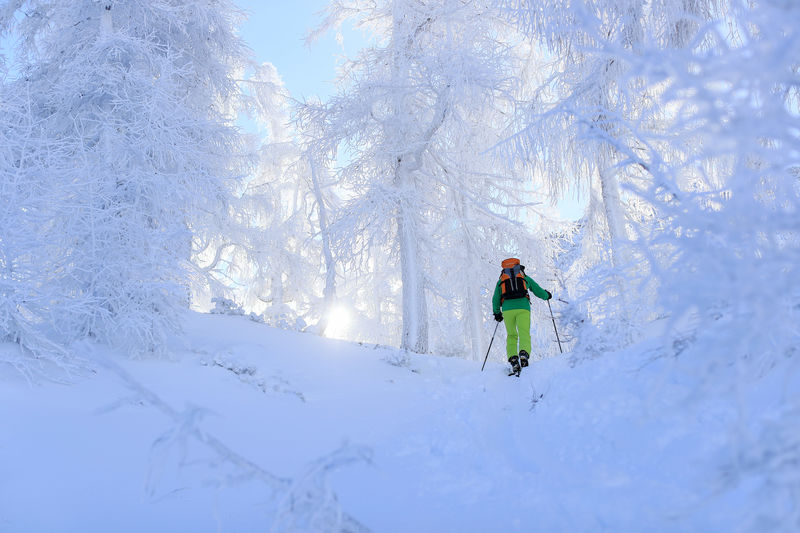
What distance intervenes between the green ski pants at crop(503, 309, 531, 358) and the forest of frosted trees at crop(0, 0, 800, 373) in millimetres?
567

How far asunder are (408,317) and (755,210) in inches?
380

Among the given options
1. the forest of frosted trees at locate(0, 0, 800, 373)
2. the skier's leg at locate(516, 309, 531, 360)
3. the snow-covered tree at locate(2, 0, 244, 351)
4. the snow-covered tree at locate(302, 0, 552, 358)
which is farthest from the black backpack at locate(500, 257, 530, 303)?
the snow-covered tree at locate(2, 0, 244, 351)

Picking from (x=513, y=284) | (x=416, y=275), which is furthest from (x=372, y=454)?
(x=416, y=275)

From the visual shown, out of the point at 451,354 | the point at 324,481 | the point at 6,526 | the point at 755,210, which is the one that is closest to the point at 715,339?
the point at 755,210

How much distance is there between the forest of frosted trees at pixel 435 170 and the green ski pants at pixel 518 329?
0.57 m

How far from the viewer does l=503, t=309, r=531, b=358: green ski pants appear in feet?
24.8

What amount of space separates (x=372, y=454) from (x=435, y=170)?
10.9m

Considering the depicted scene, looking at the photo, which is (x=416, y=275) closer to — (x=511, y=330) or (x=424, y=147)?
(x=424, y=147)

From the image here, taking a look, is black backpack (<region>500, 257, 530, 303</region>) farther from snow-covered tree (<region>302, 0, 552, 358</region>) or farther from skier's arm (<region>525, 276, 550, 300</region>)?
snow-covered tree (<region>302, 0, 552, 358</region>)

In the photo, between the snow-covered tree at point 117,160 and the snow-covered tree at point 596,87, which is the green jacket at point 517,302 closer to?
the snow-covered tree at point 596,87

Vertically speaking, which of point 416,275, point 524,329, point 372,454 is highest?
point 416,275

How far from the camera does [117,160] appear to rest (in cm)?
742

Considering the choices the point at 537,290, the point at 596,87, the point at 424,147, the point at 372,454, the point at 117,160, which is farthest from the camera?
the point at 424,147

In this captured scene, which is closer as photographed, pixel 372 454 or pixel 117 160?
pixel 372 454
